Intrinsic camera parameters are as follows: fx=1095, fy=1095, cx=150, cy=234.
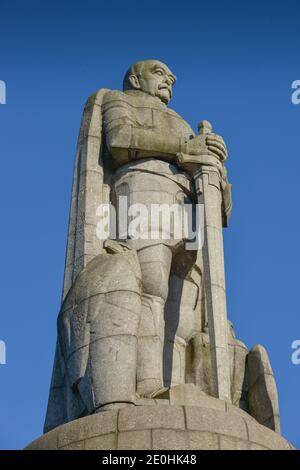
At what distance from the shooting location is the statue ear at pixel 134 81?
52.1 ft

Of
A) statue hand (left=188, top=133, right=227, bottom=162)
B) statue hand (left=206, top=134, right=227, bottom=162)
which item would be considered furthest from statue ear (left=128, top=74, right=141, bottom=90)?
statue hand (left=206, top=134, right=227, bottom=162)

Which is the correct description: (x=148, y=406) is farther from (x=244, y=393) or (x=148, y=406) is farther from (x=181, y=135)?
(x=181, y=135)

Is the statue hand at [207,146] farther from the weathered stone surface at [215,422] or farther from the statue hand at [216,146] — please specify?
the weathered stone surface at [215,422]

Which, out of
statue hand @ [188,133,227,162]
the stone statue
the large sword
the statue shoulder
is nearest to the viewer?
the stone statue

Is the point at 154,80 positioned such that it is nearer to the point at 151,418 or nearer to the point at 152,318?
the point at 152,318

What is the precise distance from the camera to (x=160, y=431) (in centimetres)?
1091

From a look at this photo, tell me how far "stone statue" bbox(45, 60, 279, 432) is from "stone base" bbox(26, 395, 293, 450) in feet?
2.03

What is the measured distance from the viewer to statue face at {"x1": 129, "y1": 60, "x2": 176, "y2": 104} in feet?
52.0

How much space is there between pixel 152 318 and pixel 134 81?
14.1 ft

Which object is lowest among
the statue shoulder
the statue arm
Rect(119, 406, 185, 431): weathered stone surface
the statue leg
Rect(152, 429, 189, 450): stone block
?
Rect(152, 429, 189, 450): stone block

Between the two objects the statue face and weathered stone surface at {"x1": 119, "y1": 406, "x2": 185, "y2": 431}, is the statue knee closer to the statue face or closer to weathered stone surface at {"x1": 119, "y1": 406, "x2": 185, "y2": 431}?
weathered stone surface at {"x1": 119, "y1": 406, "x2": 185, "y2": 431}

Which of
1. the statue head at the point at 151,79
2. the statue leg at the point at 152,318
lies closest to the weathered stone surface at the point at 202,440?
the statue leg at the point at 152,318

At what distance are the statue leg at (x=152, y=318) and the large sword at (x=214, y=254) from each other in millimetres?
546
